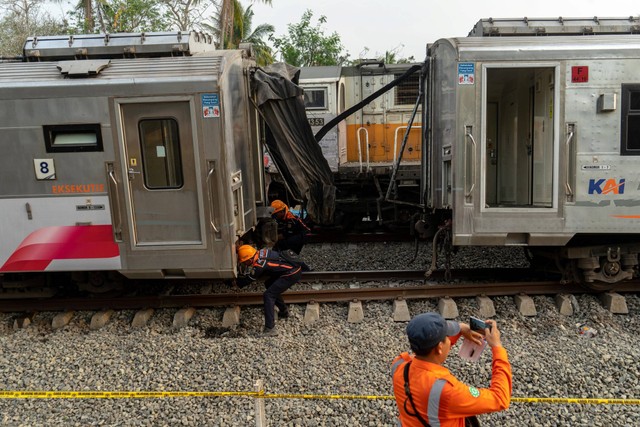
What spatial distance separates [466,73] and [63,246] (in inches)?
204

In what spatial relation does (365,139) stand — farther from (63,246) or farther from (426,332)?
(426,332)

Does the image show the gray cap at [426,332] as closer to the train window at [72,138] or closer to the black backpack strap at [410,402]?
the black backpack strap at [410,402]

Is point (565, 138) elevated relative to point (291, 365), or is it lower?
elevated

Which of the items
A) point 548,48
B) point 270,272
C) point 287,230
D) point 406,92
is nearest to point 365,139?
point 406,92

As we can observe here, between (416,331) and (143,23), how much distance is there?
25.6m

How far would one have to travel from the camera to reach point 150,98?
527 centimetres

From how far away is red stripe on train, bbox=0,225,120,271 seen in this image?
5.54 metres

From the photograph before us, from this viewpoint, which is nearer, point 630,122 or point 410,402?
point 410,402

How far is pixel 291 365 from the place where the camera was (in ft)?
15.8

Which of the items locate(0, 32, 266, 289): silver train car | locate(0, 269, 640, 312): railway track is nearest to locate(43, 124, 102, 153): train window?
locate(0, 32, 266, 289): silver train car

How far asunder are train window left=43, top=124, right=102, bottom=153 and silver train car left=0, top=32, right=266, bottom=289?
1 centimetres

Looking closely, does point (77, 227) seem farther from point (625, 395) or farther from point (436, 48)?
point (625, 395)

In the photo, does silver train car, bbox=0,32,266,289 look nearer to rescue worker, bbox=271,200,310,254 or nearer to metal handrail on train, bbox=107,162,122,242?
metal handrail on train, bbox=107,162,122,242

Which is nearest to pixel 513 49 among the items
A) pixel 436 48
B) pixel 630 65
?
pixel 436 48
